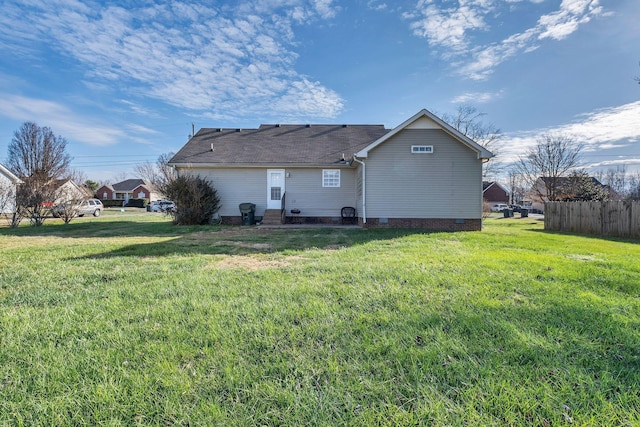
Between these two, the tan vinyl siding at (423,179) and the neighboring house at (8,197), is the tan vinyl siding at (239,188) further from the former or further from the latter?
the neighboring house at (8,197)

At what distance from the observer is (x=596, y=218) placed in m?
13.3

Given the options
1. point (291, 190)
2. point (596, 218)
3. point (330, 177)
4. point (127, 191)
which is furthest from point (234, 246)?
point (127, 191)

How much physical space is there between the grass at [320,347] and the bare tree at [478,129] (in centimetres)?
2752

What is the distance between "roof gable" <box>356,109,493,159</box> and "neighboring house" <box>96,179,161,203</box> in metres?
59.9

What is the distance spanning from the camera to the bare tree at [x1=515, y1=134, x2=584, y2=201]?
27.4 m

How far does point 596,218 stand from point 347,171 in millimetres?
11849

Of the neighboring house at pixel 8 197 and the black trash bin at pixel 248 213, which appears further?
the black trash bin at pixel 248 213

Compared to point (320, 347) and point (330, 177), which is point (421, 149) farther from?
point (320, 347)

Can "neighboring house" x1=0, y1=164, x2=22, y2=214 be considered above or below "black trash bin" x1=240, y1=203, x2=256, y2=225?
above

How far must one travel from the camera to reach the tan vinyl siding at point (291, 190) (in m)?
14.9

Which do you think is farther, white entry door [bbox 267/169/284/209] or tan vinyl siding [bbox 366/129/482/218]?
white entry door [bbox 267/169/284/209]

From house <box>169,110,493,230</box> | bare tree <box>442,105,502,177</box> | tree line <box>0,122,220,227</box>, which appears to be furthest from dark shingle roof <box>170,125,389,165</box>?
bare tree <box>442,105,502,177</box>

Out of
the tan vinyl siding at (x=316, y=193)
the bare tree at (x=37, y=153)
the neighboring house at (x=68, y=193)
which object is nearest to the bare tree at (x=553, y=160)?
the tan vinyl siding at (x=316, y=193)

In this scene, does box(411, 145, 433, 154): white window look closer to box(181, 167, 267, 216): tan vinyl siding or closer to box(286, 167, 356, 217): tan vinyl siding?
box(286, 167, 356, 217): tan vinyl siding
